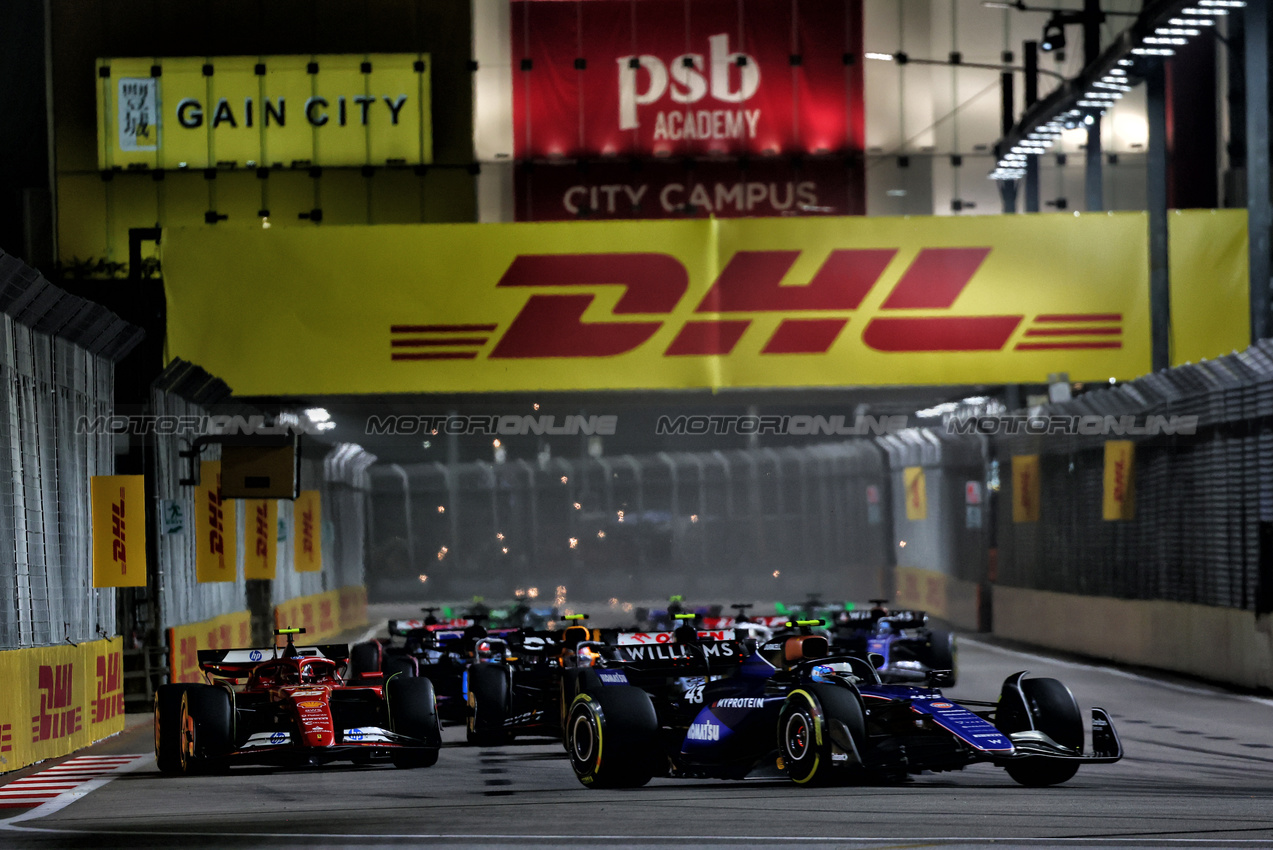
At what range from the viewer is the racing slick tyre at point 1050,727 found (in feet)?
35.1

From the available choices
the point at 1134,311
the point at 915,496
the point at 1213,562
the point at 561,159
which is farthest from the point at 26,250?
the point at 1213,562

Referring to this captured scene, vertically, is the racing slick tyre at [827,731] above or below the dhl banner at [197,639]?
above

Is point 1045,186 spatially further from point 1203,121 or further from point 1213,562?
point 1213,562

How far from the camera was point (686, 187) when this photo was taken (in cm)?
3222

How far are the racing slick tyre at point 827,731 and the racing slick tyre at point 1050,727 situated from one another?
3.59 ft

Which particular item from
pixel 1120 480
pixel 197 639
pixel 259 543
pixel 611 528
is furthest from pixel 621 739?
pixel 611 528

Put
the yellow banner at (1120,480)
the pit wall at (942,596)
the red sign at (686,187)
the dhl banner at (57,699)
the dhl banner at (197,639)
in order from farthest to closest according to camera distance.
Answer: the pit wall at (942,596)
the red sign at (686,187)
the yellow banner at (1120,480)
the dhl banner at (197,639)
the dhl banner at (57,699)

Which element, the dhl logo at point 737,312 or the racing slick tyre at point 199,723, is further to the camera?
the dhl logo at point 737,312

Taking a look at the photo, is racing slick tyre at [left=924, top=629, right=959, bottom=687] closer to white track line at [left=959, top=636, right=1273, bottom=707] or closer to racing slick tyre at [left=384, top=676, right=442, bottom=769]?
white track line at [left=959, top=636, right=1273, bottom=707]

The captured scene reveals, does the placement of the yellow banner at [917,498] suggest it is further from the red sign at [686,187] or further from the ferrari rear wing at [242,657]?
the ferrari rear wing at [242,657]

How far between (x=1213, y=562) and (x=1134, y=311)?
4912mm

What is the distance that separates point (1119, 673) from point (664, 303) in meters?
7.41

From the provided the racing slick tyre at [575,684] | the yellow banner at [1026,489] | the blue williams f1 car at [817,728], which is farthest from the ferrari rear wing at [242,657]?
the yellow banner at [1026,489]

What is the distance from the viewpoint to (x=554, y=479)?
164 ft
